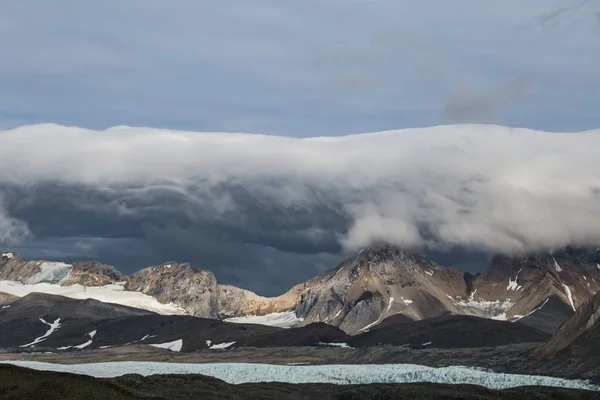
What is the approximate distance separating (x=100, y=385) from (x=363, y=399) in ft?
224

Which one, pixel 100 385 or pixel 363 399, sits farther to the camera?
pixel 363 399

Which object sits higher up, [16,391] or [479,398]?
[16,391]

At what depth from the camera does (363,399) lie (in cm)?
19838

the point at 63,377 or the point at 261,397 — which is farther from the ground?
the point at 63,377

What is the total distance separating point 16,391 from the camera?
13950 centimetres

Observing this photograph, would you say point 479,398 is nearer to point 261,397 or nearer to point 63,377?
point 261,397

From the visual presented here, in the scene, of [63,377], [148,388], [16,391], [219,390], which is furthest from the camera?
[219,390]

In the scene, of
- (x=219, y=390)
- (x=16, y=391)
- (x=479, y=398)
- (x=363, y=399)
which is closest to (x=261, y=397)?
(x=219, y=390)

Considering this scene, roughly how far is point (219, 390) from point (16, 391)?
208 feet

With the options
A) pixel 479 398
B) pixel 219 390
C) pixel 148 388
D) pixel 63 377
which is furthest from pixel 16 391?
pixel 479 398

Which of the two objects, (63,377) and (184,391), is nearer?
(63,377)

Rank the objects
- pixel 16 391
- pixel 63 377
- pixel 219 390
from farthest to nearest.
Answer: pixel 219 390, pixel 63 377, pixel 16 391

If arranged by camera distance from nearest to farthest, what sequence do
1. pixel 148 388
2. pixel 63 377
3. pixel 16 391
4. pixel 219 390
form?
pixel 16 391
pixel 63 377
pixel 148 388
pixel 219 390

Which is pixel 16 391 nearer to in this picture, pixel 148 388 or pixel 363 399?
pixel 148 388
